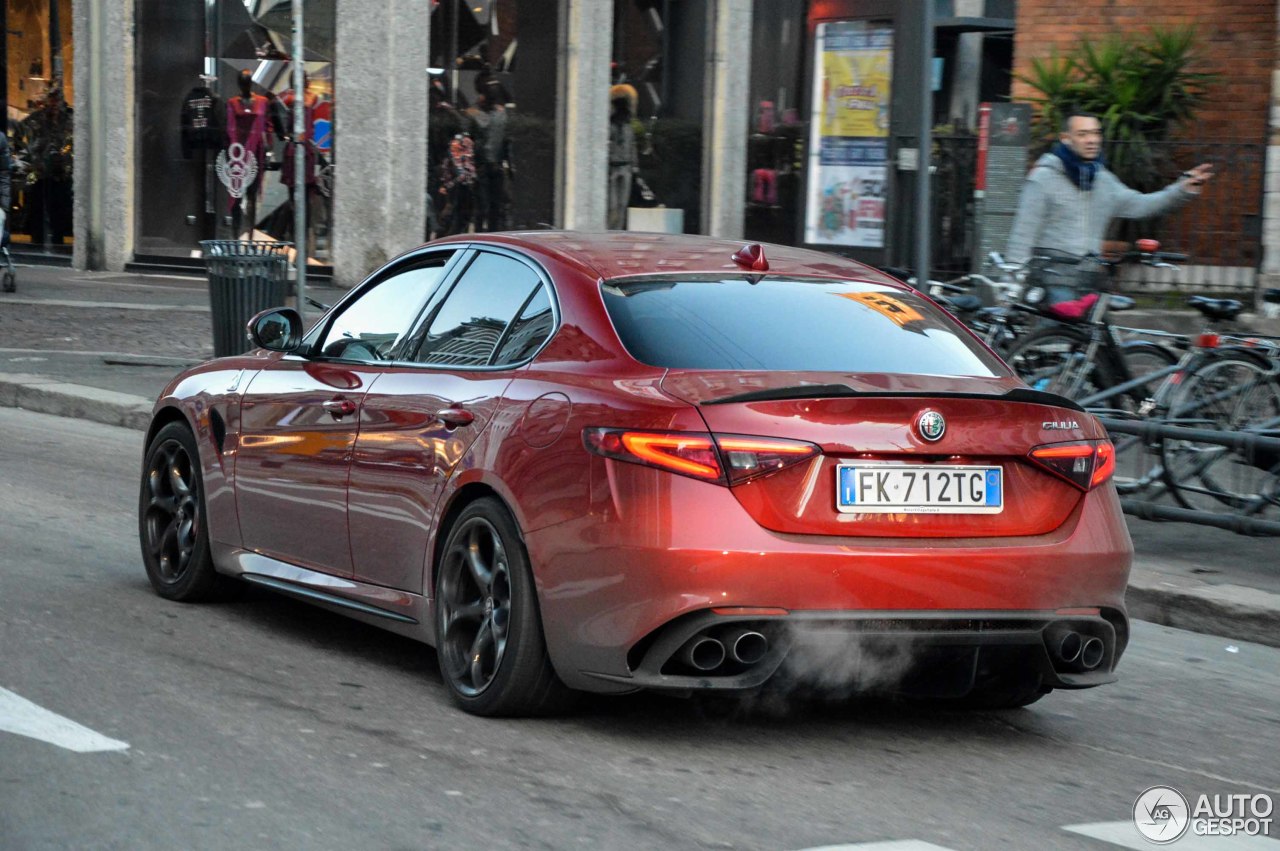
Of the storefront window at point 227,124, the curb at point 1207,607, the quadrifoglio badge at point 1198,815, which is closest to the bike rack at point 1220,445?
the curb at point 1207,607

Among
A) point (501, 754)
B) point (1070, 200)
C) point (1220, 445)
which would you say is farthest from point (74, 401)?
point (501, 754)

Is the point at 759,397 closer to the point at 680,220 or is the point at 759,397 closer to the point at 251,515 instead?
the point at 251,515

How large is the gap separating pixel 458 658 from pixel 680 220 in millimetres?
20792

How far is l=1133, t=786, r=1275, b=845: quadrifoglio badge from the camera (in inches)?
179

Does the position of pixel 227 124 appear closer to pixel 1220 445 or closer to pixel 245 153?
pixel 245 153

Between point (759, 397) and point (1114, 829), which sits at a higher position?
point (759, 397)

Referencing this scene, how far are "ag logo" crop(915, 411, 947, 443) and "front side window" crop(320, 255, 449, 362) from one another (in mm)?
1840

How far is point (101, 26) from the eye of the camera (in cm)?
2461

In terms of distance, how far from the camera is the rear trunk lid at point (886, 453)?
4.84m

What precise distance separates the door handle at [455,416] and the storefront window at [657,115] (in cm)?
1919

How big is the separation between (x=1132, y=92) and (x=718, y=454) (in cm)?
1580

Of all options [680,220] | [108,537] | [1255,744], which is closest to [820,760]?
[1255,744]

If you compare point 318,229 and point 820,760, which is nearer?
point 820,760

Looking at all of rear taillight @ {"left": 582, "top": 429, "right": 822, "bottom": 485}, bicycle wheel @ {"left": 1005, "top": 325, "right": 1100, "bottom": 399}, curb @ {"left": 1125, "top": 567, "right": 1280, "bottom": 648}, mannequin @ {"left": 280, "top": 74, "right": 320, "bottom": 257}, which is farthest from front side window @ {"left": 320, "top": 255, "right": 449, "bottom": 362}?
mannequin @ {"left": 280, "top": 74, "right": 320, "bottom": 257}
